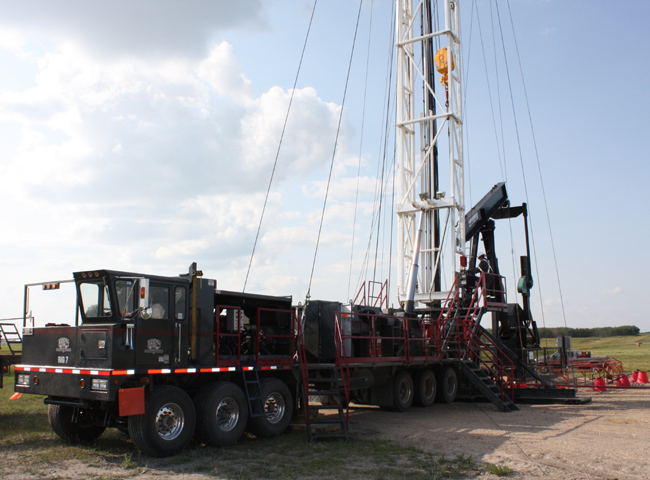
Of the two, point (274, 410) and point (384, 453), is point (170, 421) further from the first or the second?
point (384, 453)

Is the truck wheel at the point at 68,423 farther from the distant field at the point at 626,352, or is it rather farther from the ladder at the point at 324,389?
the distant field at the point at 626,352

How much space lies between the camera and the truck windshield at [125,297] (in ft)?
31.3

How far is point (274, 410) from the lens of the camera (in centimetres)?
1164

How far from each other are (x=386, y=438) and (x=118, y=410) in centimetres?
490

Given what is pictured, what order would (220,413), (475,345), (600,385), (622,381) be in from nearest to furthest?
(220,413)
(475,345)
(600,385)
(622,381)

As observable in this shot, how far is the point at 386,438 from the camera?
11.2 m

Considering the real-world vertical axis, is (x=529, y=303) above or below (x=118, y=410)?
above

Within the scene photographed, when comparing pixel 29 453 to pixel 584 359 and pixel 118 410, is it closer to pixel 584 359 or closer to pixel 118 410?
pixel 118 410

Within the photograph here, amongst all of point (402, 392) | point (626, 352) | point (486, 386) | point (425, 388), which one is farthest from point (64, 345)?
point (626, 352)

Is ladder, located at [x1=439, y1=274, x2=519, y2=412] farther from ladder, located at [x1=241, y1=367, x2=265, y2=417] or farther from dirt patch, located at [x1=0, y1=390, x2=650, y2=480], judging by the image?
ladder, located at [x1=241, y1=367, x2=265, y2=417]

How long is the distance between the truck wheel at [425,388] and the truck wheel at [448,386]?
0.91ft

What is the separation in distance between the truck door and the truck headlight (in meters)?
0.59

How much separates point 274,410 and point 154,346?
120 inches

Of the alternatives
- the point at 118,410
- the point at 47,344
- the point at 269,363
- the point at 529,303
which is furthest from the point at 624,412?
the point at 47,344
